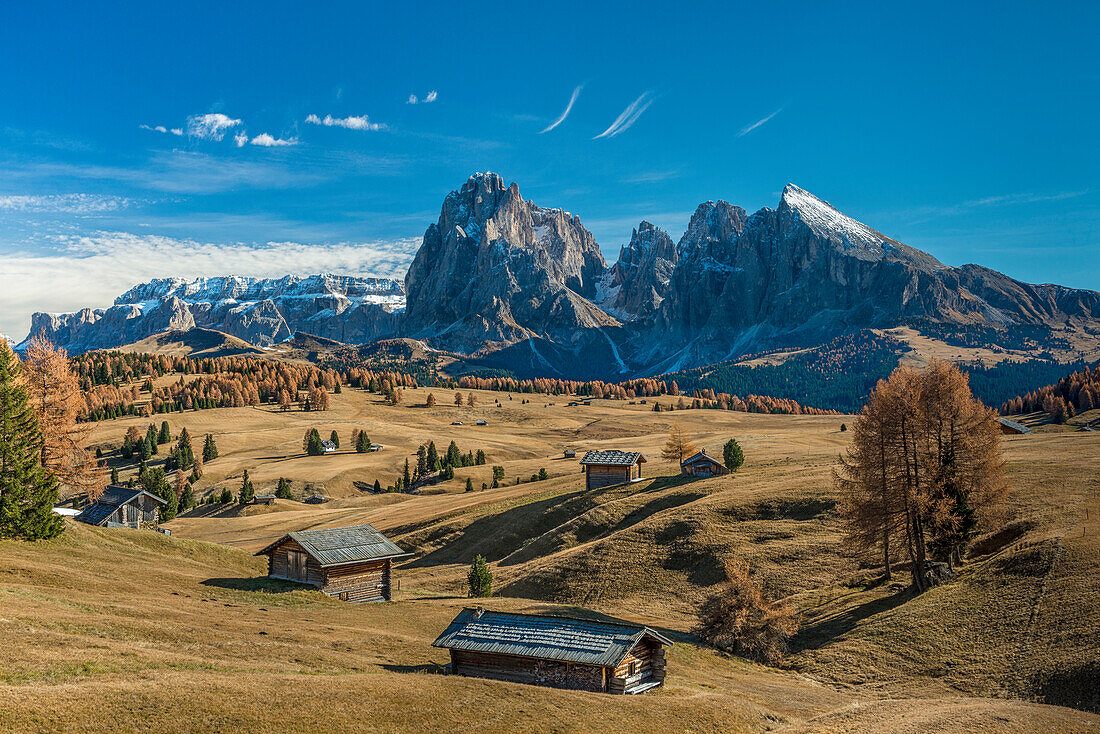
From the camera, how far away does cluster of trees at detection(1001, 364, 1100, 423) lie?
14075cm

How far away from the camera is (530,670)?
31.3 metres

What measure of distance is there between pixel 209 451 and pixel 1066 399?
198 m

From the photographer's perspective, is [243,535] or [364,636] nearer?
[364,636]

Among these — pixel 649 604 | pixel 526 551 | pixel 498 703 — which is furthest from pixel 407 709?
pixel 526 551

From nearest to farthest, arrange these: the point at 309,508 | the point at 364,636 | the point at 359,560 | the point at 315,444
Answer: the point at 364,636 → the point at 359,560 → the point at 309,508 → the point at 315,444

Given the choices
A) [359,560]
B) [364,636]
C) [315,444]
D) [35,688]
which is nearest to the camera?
[35,688]

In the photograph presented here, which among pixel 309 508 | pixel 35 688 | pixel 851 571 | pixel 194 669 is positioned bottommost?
pixel 309 508

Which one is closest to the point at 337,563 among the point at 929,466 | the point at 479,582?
the point at 479,582

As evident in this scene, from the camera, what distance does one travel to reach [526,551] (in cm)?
6962

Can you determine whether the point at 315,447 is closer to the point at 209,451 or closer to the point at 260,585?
the point at 209,451

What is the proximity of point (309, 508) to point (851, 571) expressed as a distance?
96.0 m

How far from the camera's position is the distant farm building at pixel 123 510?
279 ft

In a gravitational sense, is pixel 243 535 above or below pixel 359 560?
below

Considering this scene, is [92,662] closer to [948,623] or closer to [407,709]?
[407,709]
